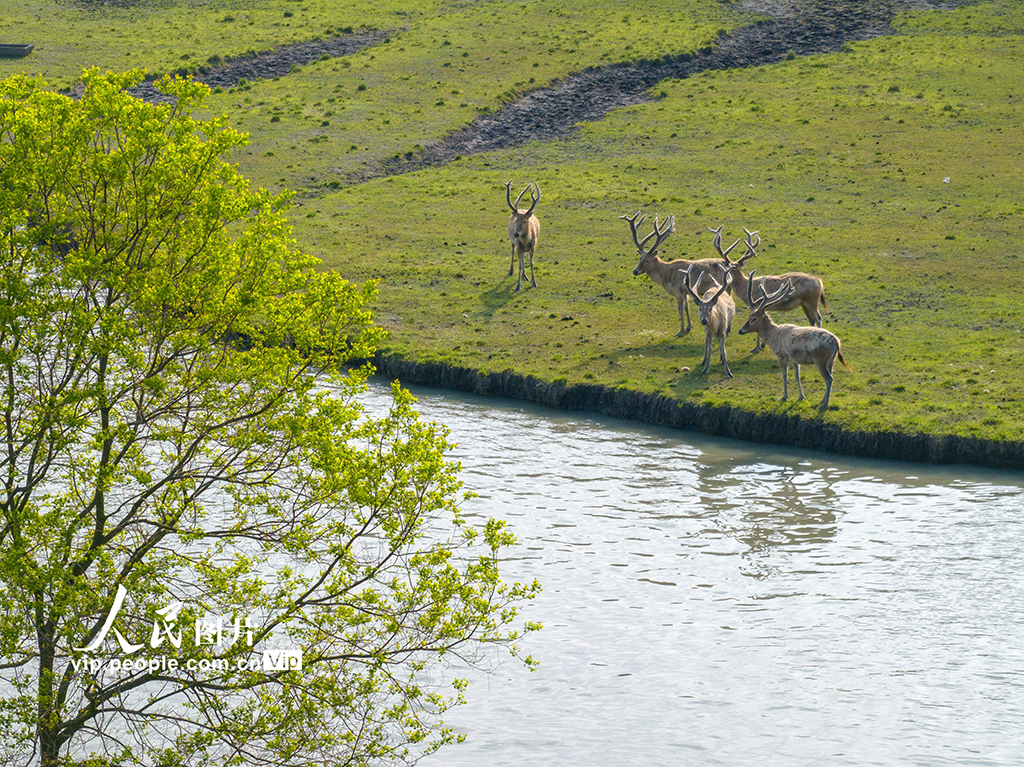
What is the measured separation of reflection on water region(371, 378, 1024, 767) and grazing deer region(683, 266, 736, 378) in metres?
3.00

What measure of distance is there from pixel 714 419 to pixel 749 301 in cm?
378

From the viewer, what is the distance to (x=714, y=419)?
2464 cm

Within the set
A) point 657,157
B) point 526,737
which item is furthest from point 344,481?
point 657,157

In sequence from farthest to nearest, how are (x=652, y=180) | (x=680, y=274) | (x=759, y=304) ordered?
(x=652, y=180)
(x=680, y=274)
(x=759, y=304)

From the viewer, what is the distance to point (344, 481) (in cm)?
1050

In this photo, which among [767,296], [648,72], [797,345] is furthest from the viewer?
[648,72]

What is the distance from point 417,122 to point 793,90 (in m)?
19.3

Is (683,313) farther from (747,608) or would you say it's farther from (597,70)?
(597,70)

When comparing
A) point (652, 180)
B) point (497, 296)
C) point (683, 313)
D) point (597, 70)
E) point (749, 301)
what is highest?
point (597, 70)

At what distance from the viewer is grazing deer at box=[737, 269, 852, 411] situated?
24.1 meters

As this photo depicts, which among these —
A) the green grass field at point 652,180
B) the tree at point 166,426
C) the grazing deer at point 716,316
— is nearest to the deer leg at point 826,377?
the green grass field at point 652,180

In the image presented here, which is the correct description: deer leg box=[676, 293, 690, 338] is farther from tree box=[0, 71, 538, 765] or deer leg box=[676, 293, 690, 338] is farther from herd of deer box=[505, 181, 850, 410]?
tree box=[0, 71, 538, 765]
